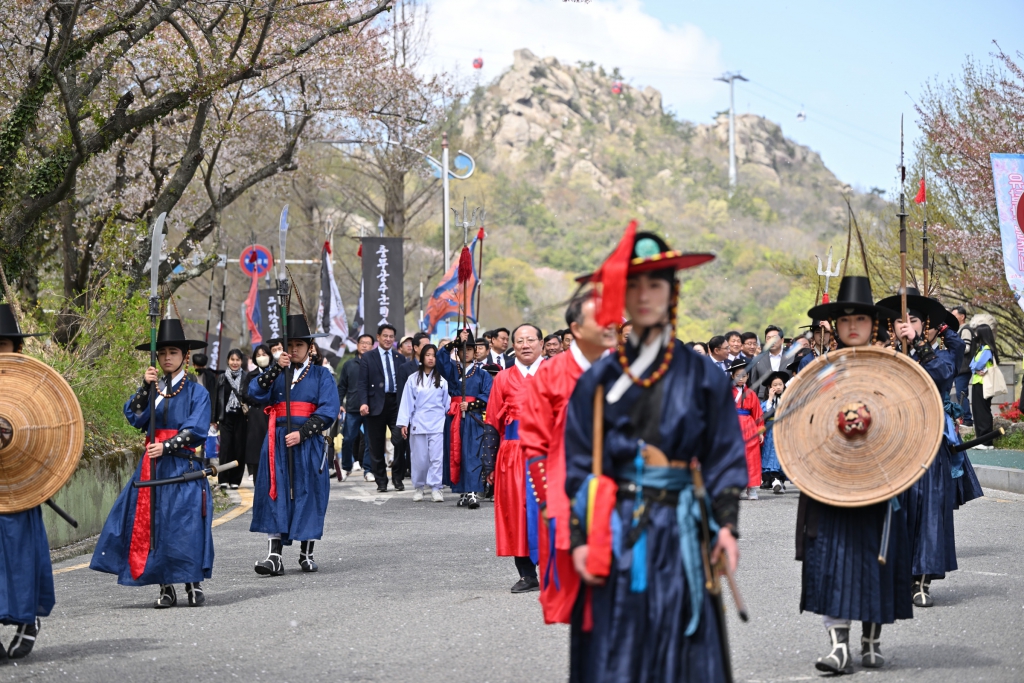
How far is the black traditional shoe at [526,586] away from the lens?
9.39 metres

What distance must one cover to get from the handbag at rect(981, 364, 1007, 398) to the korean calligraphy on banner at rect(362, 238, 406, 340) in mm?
11559

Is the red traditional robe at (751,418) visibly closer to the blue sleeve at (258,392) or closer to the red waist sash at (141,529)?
the blue sleeve at (258,392)

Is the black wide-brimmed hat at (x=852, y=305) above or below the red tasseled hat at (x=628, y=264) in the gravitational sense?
above

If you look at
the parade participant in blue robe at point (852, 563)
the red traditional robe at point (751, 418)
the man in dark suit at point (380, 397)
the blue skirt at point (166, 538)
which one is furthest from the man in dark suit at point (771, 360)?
the parade participant in blue robe at point (852, 563)

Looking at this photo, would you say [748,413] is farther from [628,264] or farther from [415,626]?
[628,264]

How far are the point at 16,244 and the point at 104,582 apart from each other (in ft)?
16.3

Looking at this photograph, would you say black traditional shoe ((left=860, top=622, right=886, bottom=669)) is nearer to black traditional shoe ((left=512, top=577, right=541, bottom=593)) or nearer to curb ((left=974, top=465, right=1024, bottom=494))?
black traditional shoe ((left=512, top=577, right=541, bottom=593))

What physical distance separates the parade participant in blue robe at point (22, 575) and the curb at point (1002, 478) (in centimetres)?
1194

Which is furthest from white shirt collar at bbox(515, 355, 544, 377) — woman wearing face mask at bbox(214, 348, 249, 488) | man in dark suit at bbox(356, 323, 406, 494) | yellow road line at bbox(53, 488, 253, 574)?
woman wearing face mask at bbox(214, 348, 249, 488)

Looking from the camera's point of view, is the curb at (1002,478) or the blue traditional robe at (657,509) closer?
the blue traditional robe at (657,509)

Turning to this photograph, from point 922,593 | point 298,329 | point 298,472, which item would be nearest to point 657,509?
point 922,593

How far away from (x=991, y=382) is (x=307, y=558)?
1260cm

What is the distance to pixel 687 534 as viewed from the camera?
14.4 feet

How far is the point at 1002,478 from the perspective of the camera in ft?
53.6
